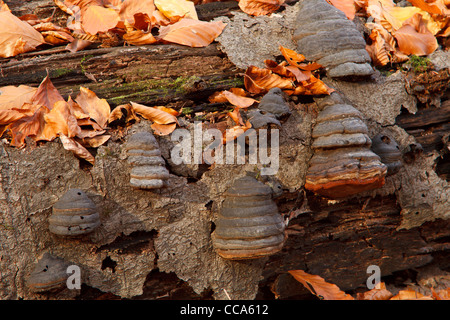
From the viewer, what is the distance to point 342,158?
283 centimetres

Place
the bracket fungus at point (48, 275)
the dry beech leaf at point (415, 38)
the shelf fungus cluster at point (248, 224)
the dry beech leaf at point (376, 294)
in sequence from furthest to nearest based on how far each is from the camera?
the dry beech leaf at point (415, 38) < the dry beech leaf at point (376, 294) < the shelf fungus cluster at point (248, 224) < the bracket fungus at point (48, 275)

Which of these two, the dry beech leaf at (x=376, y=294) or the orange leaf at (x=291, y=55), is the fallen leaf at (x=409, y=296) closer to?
the dry beech leaf at (x=376, y=294)

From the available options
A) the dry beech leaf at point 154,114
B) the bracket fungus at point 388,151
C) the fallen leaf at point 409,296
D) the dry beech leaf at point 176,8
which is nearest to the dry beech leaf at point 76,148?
the dry beech leaf at point 154,114

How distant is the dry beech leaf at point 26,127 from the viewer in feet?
8.82

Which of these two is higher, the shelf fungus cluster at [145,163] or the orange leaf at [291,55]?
the orange leaf at [291,55]

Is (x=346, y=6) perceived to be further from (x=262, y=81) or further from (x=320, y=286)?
(x=320, y=286)

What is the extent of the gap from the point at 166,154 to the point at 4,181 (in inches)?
46.4

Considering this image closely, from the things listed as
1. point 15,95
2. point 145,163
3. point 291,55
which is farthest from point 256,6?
point 15,95

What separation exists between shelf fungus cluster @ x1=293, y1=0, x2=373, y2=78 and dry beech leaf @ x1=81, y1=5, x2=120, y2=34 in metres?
1.77

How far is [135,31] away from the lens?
10.8 ft

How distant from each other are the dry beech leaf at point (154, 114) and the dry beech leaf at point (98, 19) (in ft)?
3.03

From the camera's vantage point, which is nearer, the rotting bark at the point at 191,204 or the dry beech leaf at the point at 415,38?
the rotting bark at the point at 191,204

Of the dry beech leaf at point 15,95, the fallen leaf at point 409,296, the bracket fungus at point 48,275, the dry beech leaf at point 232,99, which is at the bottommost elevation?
the fallen leaf at point 409,296

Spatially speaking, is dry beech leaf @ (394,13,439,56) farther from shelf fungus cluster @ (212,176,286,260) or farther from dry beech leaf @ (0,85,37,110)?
dry beech leaf @ (0,85,37,110)
